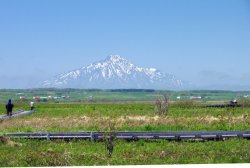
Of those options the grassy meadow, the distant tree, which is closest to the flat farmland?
the grassy meadow

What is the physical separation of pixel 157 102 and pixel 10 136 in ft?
98.1

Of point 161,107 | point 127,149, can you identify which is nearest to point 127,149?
point 127,149

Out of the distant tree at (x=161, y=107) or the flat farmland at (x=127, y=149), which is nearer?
the flat farmland at (x=127, y=149)

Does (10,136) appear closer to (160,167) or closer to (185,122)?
(185,122)

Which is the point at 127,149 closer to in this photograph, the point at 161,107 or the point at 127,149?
the point at 127,149

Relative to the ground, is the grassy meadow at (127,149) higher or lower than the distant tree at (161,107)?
lower

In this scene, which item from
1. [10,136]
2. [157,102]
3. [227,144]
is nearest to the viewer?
[227,144]

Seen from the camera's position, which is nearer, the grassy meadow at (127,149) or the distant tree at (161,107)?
the grassy meadow at (127,149)

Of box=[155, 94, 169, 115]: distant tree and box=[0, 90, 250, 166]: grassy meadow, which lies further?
box=[155, 94, 169, 115]: distant tree

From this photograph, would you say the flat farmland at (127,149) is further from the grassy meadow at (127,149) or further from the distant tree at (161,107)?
the distant tree at (161,107)

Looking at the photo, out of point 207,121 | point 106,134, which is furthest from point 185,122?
point 106,134

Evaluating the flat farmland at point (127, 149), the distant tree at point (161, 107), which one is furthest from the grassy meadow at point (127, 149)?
the distant tree at point (161, 107)

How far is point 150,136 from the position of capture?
92.6ft

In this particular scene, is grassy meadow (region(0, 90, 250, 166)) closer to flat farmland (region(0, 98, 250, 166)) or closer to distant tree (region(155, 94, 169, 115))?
flat farmland (region(0, 98, 250, 166))
